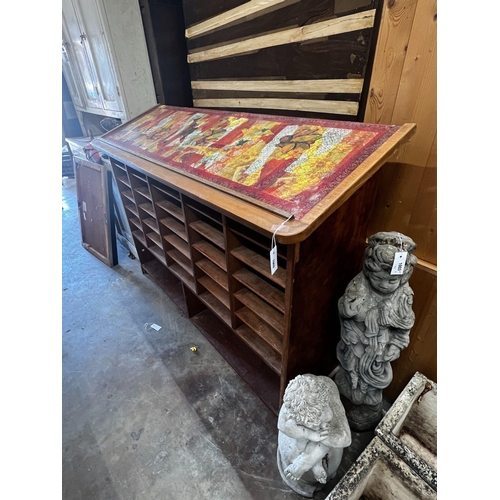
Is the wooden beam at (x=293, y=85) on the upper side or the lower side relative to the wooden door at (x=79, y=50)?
lower

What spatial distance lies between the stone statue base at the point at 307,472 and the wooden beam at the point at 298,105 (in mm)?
1515

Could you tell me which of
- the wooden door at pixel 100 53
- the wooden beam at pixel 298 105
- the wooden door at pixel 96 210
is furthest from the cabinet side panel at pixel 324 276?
the wooden door at pixel 96 210

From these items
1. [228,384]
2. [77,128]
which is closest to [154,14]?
[228,384]

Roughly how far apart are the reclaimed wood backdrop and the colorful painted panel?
220 millimetres

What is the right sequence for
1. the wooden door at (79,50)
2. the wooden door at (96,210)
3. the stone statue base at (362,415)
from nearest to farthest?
1. the stone statue base at (362,415)
2. the wooden door at (79,50)
3. the wooden door at (96,210)

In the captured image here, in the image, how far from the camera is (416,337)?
1.41 m

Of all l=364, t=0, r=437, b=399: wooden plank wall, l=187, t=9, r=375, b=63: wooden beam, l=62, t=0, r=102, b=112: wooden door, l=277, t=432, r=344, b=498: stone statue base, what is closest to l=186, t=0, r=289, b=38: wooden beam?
l=187, t=9, r=375, b=63: wooden beam

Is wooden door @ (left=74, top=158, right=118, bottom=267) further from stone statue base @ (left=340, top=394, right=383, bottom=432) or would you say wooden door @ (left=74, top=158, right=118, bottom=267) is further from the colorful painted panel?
stone statue base @ (left=340, top=394, right=383, bottom=432)

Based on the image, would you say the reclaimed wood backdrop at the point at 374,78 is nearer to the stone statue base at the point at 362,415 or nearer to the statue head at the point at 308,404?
the stone statue base at the point at 362,415

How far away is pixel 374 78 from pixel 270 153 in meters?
0.54

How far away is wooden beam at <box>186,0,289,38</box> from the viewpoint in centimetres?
146

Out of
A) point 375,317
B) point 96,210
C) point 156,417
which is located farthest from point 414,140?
point 96,210

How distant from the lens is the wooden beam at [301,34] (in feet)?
3.66

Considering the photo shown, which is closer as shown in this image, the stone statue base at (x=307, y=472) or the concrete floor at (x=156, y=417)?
the stone statue base at (x=307, y=472)
